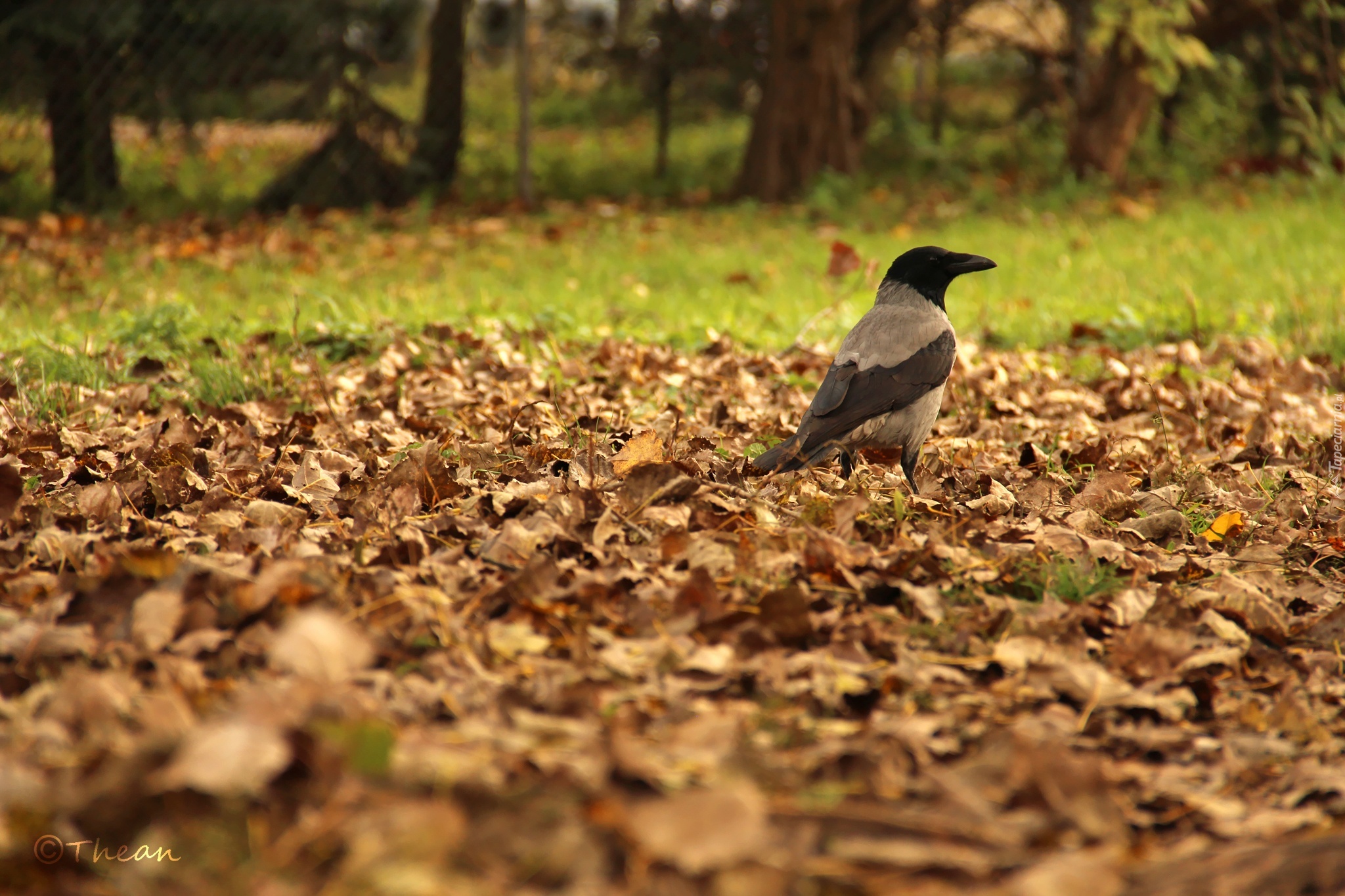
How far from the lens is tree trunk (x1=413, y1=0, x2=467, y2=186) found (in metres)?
12.7

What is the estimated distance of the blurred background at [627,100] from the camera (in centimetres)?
1063

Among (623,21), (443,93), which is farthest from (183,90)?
(623,21)

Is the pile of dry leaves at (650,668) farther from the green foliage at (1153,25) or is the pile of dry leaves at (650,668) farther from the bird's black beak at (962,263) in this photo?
the green foliage at (1153,25)

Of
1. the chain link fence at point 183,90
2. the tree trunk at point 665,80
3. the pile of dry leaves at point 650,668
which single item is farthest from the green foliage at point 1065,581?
the tree trunk at point 665,80

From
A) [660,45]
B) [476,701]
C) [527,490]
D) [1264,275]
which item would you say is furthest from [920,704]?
[660,45]

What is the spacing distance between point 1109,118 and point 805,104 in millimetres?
4131

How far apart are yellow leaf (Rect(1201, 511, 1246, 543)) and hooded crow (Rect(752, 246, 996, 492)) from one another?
935 millimetres

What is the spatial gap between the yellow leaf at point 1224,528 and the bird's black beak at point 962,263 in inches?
54.0

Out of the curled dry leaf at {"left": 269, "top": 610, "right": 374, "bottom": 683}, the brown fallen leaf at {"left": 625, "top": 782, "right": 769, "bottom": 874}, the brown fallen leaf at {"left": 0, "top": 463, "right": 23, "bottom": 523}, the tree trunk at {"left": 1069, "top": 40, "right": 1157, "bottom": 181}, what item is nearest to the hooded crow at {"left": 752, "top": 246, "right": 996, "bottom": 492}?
the curled dry leaf at {"left": 269, "top": 610, "right": 374, "bottom": 683}

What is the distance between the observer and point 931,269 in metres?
4.49

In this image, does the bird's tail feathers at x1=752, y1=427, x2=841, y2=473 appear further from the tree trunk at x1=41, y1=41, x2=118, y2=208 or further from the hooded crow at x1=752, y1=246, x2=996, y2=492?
the tree trunk at x1=41, y1=41, x2=118, y2=208

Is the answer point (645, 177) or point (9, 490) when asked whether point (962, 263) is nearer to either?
point (9, 490)

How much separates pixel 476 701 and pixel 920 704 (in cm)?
91

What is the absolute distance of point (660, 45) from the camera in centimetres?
1402
